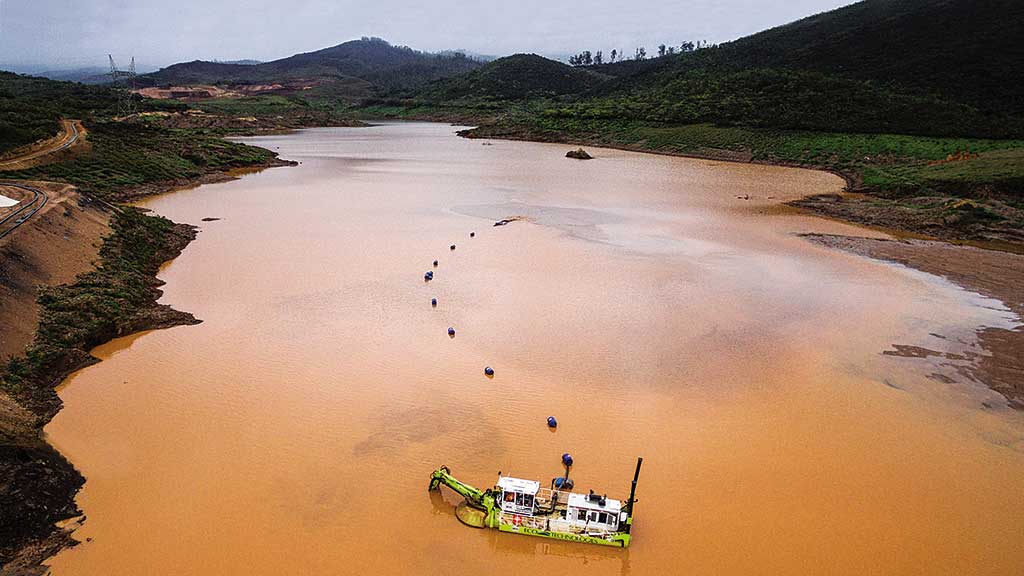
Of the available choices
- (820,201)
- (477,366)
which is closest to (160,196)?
(477,366)

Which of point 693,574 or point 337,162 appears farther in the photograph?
point 337,162

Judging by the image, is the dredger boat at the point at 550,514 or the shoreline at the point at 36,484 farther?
the dredger boat at the point at 550,514

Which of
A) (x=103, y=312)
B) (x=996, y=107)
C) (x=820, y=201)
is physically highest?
(x=996, y=107)

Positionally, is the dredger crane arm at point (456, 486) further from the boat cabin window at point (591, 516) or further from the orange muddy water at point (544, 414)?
the boat cabin window at point (591, 516)

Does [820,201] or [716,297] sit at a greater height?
[820,201]

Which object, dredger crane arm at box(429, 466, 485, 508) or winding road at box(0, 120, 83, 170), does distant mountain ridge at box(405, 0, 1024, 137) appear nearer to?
winding road at box(0, 120, 83, 170)

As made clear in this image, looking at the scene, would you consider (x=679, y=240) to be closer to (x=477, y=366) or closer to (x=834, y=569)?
(x=477, y=366)

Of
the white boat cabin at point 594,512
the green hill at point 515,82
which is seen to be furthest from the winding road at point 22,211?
the green hill at point 515,82
